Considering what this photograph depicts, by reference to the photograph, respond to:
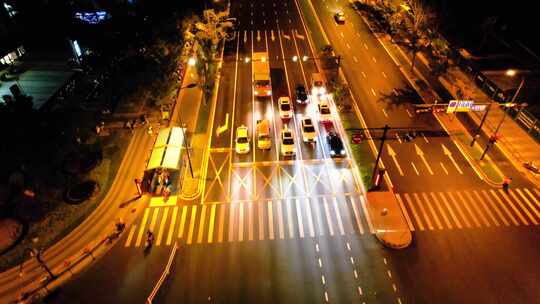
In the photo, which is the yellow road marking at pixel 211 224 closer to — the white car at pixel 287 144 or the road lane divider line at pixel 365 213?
the white car at pixel 287 144

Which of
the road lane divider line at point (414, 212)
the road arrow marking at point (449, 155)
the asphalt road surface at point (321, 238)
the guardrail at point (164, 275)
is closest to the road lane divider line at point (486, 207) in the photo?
the asphalt road surface at point (321, 238)

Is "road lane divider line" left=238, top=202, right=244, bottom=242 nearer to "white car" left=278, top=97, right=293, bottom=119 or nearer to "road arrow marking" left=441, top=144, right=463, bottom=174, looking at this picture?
"white car" left=278, top=97, right=293, bottom=119

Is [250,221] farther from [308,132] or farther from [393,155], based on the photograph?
[393,155]

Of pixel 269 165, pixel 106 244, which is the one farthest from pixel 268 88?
pixel 106 244

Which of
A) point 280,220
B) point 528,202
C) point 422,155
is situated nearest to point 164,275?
point 280,220

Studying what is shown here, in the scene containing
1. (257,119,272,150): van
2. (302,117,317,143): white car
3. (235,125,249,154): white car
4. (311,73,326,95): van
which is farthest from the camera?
(311,73,326,95): van

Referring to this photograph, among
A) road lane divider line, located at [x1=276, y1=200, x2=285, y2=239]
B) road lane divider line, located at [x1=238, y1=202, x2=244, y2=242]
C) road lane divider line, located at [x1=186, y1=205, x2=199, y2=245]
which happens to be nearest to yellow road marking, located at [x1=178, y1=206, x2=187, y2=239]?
road lane divider line, located at [x1=186, y1=205, x2=199, y2=245]

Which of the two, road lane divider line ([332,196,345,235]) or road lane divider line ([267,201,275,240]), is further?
road lane divider line ([332,196,345,235])
